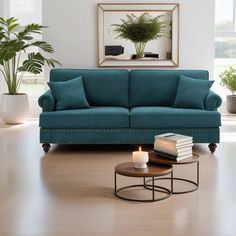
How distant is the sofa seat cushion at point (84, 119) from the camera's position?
543 centimetres

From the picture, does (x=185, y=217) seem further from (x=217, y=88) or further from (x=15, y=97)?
(x=217, y=88)

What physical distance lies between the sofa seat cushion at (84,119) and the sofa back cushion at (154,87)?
0.65m

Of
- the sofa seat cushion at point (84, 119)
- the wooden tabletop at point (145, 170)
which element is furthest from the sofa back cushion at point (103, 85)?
the wooden tabletop at point (145, 170)

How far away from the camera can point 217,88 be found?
26.5ft

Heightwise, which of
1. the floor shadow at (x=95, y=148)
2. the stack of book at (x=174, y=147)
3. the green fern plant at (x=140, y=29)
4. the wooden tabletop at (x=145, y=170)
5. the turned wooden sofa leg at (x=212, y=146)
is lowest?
the floor shadow at (x=95, y=148)

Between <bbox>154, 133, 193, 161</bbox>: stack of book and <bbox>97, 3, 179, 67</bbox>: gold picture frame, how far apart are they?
332cm

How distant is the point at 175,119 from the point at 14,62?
111 inches

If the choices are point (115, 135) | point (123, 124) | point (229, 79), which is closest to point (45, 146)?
point (115, 135)

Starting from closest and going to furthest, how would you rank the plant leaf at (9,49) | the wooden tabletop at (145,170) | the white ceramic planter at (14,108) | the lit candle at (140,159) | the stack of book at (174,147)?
the wooden tabletop at (145,170)
the lit candle at (140,159)
the stack of book at (174,147)
the plant leaf at (9,49)
the white ceramic planter at (14,108)

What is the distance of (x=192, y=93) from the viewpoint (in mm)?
5758

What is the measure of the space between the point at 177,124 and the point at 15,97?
2703mm

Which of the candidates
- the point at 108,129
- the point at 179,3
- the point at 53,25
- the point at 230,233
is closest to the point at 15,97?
the point at 53,25

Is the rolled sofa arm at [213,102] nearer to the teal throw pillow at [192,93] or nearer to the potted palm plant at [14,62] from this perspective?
the teal throw pillow at [192,93]

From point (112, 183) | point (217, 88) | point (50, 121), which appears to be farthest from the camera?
point (217, 88)
